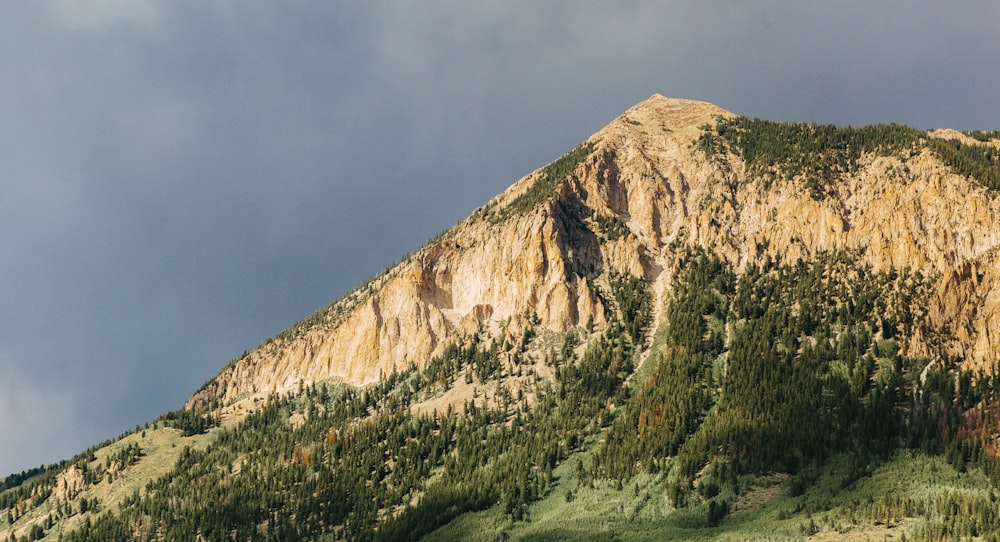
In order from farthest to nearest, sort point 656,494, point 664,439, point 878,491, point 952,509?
point 664,439
point 656,494
point 878,491
point 952,509

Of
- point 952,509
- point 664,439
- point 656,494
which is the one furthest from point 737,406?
point 952,509

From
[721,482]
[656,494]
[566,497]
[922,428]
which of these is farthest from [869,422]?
[566,497]

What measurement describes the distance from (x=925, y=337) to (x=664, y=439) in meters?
60.9

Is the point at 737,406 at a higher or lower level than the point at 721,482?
higher

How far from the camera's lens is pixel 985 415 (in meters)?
166

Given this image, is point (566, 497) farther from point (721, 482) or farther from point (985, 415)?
point (985, 415)

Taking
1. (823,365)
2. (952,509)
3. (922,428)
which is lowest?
(952,509)

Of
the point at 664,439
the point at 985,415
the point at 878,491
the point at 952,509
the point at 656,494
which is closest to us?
the point at 952,509

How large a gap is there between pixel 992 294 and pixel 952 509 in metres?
76.1

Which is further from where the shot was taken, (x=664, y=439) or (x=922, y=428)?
(x=664, y=439)

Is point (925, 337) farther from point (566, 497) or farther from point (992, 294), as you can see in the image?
point (566, 497)

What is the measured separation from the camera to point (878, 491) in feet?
509

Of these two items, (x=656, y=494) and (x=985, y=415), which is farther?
(x=656, y=494)

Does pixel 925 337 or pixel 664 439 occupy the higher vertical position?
pixel 925 337
